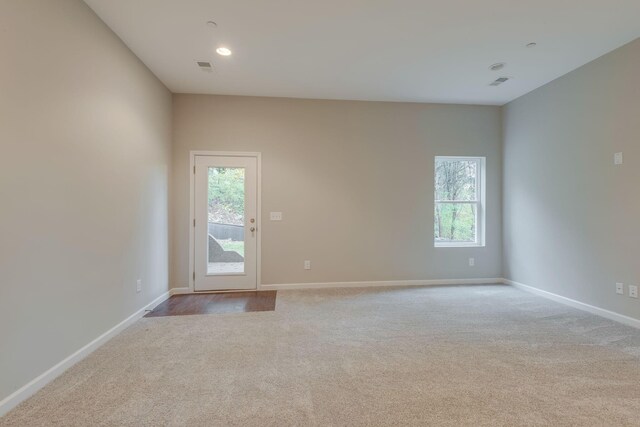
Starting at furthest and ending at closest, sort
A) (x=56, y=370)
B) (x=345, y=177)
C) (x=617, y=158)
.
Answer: (x=345, y=177) < (x=617, y=158) < (x=56, y=370)

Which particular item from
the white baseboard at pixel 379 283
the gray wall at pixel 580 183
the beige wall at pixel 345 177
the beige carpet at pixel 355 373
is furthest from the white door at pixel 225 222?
the gray wall at pixel 580 183

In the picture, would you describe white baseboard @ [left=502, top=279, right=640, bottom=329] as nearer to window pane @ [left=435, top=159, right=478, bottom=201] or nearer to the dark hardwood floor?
window pane @ [left=435, top=159, right=478, bottom=201]

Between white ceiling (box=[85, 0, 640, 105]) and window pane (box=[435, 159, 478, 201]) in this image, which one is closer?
white ceiling (box=[85, 0, 640, 105])

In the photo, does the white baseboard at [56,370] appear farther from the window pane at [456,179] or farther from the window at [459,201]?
the window pane at [456,179]

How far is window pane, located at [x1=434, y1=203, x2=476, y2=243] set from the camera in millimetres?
4695

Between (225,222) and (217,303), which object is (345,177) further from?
(217,303)

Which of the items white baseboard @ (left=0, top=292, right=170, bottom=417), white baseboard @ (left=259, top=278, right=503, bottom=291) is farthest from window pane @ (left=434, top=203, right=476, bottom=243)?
white baseboard @ (left=0, top=292, right=170, bottom=417)

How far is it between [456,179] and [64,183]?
4.92 m

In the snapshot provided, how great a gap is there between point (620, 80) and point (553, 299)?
2.62 m

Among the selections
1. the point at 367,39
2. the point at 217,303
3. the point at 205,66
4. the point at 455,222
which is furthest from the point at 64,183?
the point at 455,222

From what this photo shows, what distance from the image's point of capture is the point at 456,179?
15.5ft

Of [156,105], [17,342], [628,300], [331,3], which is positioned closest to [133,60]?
[156,105]

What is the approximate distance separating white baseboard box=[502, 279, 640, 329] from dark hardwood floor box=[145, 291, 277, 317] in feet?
11.9

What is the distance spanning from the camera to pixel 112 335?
8.69 ft
